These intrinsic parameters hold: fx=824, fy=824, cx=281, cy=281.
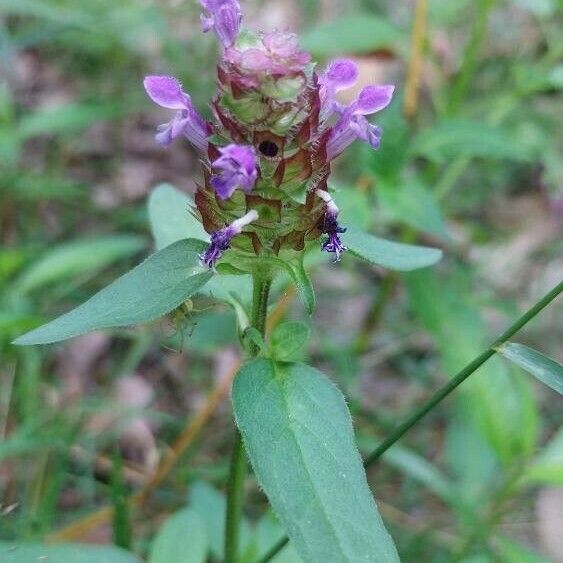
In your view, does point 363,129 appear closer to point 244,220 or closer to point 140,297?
point 244,220

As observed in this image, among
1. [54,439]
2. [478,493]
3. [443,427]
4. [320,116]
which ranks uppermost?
[320,116]

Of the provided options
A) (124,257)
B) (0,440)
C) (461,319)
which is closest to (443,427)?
(461,319)

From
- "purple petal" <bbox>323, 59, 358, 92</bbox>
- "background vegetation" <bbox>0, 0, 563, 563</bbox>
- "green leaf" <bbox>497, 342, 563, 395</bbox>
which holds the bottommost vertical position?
"background vegetation" <bbox>0, 0, 563, 563</bbox>

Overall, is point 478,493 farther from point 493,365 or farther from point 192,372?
point 192,372

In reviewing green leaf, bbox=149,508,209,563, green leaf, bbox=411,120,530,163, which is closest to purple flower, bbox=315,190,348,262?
green leaf, bbox=149,508,209,563

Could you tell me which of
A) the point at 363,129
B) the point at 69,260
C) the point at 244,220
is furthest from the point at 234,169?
the point at 69,260

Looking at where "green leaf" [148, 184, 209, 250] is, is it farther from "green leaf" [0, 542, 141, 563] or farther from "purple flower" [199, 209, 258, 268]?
"green leaf" [0, 542, 141, 563]
